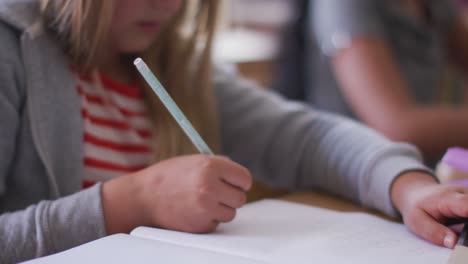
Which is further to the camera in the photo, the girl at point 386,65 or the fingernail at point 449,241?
the girl at point 386,65

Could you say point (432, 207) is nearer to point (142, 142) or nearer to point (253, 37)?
point (142, 142)

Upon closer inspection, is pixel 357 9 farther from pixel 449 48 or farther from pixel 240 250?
pixel 240 250

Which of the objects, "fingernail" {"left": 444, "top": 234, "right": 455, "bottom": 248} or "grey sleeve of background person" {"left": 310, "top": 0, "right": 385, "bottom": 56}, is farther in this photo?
"grey sleeve of background person" {"left": 310, "top": 0, "right": 385, "bottom": 56}

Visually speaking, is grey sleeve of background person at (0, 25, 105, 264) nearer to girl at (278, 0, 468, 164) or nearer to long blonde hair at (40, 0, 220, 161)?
long blonde hair at (40, 0, 220, 161)

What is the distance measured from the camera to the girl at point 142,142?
22.3 inches

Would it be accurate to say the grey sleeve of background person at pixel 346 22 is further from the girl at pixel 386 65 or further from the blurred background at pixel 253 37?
the blurred background at pixel 253 37

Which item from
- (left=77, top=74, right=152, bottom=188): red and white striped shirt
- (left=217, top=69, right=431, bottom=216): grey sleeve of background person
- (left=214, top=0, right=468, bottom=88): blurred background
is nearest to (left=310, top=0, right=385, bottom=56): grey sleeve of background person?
(left=214, top=0, right=468, bottom=88): blurred background

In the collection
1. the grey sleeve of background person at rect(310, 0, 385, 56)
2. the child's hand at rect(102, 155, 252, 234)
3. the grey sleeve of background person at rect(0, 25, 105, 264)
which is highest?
the grey sleeve of background person at rect(310, 0, 385, 56)

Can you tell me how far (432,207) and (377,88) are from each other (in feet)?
1.75

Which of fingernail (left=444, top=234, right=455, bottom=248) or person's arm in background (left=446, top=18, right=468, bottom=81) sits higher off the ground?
person's arm in background (left=446, top=18, right=468, bottom=81)

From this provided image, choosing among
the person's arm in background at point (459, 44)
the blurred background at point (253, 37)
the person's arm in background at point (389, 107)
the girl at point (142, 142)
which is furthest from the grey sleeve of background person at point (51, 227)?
the person's arm in background at point (459, 44)

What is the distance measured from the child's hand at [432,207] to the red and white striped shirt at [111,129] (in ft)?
1.08

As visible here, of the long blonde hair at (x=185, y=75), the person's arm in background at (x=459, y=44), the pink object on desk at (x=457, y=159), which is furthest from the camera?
the person's arm in background at (x=459, y=44)

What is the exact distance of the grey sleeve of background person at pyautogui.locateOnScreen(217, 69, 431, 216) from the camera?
28.4 inches
